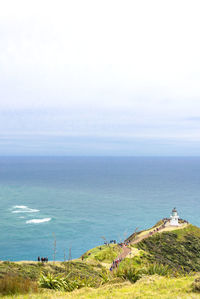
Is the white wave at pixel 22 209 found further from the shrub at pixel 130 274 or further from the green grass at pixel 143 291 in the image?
the green grass at pixel 143 291

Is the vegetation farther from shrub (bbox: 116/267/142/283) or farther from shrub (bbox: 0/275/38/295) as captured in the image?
shrub (bbox: 0/275/38/295)

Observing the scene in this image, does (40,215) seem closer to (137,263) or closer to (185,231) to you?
(185,231)

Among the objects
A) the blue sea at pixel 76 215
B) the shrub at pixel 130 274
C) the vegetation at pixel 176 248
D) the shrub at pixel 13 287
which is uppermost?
the shrub at pixel 13 287

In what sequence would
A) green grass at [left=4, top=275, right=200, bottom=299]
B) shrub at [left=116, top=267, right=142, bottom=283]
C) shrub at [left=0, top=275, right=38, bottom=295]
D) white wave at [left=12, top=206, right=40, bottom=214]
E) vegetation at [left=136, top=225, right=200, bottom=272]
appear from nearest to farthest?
green grass at [left=4, top=275, right=200, bottom=299], shrub at [left=0, top=275, right=38, bottom=295], shrub at [left=116, top=267, right=142, bottom=283], vegetation at [left=136, top=225, right=200, bottom=272], white wave at [left=12, top=206, right=40, bottom=214]

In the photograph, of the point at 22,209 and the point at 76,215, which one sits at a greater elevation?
the point at 22,209

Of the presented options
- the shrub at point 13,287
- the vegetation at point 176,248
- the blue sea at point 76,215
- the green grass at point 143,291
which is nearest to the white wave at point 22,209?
the blue sea at point 76,215

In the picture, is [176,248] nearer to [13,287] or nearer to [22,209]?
[13,287]

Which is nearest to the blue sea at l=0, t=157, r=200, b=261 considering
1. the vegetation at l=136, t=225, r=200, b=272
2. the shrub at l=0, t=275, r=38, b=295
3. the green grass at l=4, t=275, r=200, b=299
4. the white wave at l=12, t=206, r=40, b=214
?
the white wave at l=12, t=206, r=40, b=214

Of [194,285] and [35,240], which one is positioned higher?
[194,285]

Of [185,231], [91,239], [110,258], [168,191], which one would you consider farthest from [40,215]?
[168,191]

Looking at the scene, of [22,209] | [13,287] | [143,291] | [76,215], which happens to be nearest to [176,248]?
[143,291]

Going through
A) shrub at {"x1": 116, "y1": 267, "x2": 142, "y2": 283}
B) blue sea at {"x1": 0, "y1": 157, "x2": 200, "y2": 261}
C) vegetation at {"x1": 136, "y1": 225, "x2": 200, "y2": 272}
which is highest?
shrub at {"x1": 116, "y1": 267, "x2": 142, "y2": 283}
